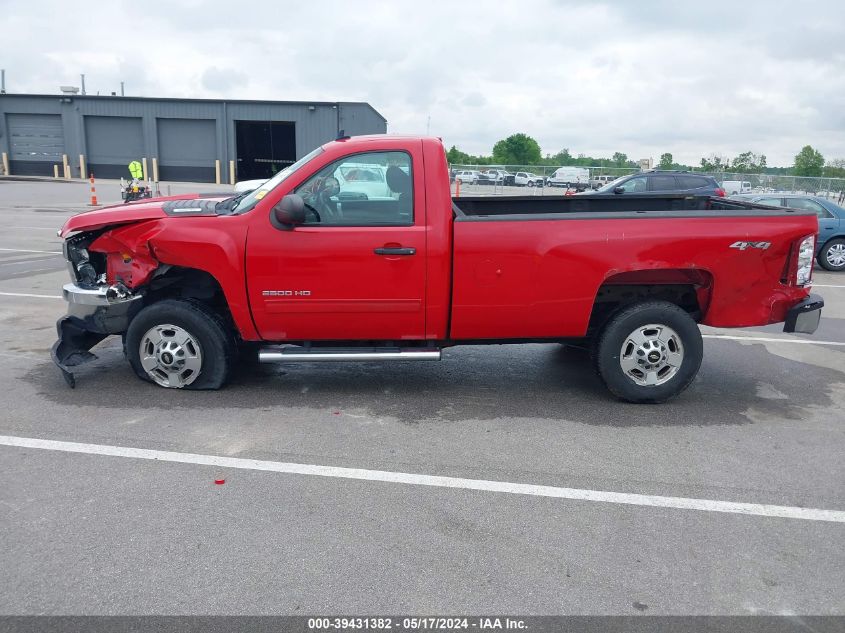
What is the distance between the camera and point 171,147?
41000mm

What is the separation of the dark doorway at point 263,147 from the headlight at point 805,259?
3841 centimetres

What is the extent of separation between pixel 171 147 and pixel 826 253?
36.9m

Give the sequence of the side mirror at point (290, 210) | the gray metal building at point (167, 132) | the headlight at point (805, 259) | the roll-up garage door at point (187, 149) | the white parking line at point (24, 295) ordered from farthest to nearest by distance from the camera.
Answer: the roll-up garage door at point (187, 149), the gray metal building at point (167, 132), the white parking line at point (24, 295), the headlight at point (805, 259), the side mirror at point (290, 210)

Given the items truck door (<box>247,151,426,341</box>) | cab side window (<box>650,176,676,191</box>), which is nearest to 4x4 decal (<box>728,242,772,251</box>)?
truck door (<box>247,151,426,341</box>)

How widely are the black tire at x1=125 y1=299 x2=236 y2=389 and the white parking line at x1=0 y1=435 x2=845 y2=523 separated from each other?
3.61ft

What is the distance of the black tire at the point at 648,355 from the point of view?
5.30 m

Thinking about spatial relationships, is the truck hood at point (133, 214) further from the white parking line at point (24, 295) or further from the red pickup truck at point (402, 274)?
the white parking line at point (24, 295)

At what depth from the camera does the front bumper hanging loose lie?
543 cm

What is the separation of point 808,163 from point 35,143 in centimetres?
6821

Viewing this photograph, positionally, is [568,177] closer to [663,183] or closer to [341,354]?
[663,183]

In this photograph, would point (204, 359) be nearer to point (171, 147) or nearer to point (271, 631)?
point (271, 631)

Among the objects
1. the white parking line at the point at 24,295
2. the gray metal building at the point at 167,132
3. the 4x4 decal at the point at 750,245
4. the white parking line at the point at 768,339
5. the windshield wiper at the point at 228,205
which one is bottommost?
the white parking line at the point at 24,295

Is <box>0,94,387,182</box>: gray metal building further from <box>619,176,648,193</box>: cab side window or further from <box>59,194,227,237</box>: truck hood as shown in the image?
<box>59,194,227,237</box>: truck hood

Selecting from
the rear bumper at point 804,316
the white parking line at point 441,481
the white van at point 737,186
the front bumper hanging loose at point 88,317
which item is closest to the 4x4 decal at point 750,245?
the rear bumper at point 804,316
